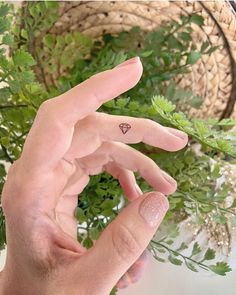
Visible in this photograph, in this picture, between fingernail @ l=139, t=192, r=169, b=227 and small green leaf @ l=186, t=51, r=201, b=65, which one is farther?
small green leaf @ l=186, t=51, r=201, b=65

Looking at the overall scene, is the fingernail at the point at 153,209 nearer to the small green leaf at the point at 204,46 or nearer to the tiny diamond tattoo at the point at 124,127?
the tiny diamond tattoo at the point at 124,127

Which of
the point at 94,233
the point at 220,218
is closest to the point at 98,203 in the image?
the point at 94,233

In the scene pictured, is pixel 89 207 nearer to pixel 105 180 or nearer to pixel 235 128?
pixel 105 180

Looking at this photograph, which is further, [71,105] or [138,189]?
[138,189]

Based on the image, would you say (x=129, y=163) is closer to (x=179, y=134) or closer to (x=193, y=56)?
(x=179, y=134)

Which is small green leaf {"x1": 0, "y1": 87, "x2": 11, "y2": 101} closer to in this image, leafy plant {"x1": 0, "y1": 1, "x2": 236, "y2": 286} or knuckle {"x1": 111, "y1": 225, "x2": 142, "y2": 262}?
leafy plant {"x1": 0, "y1": 1, "x2": 236, "y2": 286}

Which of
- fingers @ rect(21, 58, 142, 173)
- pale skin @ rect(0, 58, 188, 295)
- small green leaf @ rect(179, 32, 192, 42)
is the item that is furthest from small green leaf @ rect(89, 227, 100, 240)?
small green leaf @ rect(179, 32, 192, 42)
